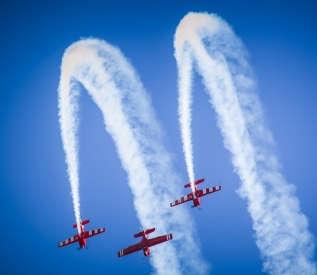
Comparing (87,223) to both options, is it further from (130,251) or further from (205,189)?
(205,189)

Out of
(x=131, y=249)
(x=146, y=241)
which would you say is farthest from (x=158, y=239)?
(x=131, y=249)

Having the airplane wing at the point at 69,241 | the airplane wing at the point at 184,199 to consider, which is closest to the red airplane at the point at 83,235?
the airplane wing at the point at 69,241

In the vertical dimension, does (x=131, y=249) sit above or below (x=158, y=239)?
above

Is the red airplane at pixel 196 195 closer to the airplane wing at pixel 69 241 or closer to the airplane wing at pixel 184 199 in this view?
the airplane wing at pixel 184 199

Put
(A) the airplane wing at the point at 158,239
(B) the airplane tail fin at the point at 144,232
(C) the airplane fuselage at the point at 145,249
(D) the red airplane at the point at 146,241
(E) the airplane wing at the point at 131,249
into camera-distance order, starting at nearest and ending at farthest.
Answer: (B) the airplane tail fin at the point at 144,232 → (D) the red airplane at the point at 146,241 → (A) the airplane wing at the point at 158,239 → (C) the airplane fuselage at the point at 145,249 → (E) the airplane wing at the point at 131,249

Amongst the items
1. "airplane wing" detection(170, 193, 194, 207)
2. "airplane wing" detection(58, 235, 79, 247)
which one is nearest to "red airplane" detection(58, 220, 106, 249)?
"airplane wing" detection(58, 235, 79, 247)

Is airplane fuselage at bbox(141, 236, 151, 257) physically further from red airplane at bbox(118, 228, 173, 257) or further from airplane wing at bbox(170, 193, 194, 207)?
airplane wing at bbox(170, 193, 194, 207)

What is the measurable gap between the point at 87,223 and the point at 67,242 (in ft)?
14.7

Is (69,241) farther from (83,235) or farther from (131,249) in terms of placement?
(131,249)

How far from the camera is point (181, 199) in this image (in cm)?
5975

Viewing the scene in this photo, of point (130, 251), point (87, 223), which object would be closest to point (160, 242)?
point (130, 251)

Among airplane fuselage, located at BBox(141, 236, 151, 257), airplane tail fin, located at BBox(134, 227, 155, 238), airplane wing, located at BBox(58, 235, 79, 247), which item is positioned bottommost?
airplane fuselage, located at BBox(141, 236, 151, 257)

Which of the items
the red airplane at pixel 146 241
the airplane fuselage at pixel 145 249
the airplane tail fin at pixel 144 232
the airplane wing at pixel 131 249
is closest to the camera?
the airplane tail fin at pixel 144 232

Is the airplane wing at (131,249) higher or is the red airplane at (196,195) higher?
the red airplane at (196,195)
